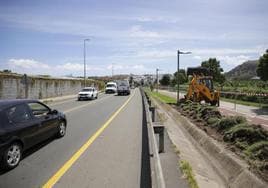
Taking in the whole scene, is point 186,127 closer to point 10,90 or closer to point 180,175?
point 180,175

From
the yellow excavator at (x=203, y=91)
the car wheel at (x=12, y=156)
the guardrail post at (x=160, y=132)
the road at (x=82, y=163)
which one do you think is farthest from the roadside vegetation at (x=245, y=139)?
the yellow excavator at (x=203, y=91)

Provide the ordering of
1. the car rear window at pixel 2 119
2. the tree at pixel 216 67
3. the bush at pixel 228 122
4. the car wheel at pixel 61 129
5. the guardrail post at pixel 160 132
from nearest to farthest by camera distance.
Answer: the car rear window at pixel 2 119 → the guardrail post at pixel 160 132 → the car wheel at pixel 61 129 → the bush at pixel 228 122 → the tree at pixel 216 67

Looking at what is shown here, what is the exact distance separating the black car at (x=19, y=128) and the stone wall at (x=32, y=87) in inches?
840

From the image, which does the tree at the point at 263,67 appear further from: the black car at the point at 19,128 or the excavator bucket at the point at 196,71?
the black car at the point at 19,128

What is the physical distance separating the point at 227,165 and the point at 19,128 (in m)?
5.42

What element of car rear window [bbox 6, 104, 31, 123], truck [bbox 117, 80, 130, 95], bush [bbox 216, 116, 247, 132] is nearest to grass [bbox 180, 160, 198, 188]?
car rear window [bbox 6, 104, 31, 123]

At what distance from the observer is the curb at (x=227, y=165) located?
6.28 metres

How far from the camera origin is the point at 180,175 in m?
6.57

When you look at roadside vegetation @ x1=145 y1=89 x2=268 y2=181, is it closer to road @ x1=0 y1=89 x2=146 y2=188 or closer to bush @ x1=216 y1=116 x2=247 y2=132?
bush @ x1=216 y1=116 x2=247 y2=132

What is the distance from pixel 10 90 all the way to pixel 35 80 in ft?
20.1

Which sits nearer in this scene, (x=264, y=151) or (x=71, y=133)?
(x=264, y=151)

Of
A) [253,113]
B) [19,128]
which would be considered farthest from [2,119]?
[253,113]

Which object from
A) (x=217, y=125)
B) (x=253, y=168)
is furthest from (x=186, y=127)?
(x=253, y=168)

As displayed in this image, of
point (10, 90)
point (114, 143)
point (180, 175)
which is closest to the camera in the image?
point (180, 175)
